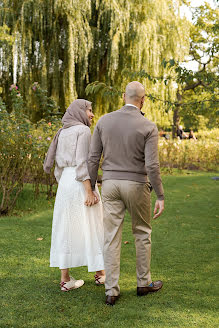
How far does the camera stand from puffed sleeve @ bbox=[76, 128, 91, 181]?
3818 mm

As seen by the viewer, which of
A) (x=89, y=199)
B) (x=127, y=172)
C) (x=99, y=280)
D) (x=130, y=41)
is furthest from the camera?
(x=130, y=41)

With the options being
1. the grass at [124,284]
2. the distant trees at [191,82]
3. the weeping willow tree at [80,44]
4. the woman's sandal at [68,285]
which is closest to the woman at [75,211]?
the woman's sandal at [68,285]

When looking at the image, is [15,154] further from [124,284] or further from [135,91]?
[135,91]

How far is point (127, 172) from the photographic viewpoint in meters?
3.54

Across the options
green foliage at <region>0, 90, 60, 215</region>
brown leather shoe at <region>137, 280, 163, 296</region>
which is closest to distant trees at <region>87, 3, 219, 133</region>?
green foliage at <region>0, 90, 60, 215</region>

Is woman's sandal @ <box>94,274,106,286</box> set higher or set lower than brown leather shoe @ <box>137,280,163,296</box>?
lower

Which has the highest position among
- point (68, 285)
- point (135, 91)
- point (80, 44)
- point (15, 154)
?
point (80, 44)

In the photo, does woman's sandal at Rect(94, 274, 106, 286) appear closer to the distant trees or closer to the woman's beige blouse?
the woman's beige blouse

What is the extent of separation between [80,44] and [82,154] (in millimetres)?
9976

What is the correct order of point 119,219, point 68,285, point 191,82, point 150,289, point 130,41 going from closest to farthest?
point 119,219
point 150,289
point 68,285
point 191,82
point 130,41

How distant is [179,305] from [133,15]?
471 inches

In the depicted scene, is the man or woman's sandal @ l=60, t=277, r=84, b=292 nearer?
the man

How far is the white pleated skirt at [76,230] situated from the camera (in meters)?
3.93

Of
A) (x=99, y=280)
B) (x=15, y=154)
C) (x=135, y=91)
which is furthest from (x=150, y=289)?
A: (x=15, y=154)
